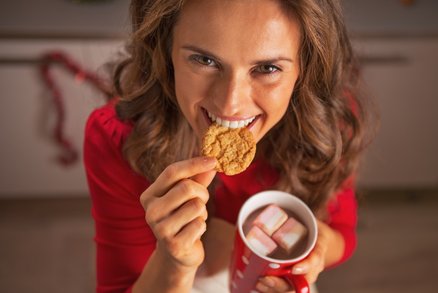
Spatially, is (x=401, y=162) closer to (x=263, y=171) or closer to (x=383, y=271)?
(x=383, y=271)

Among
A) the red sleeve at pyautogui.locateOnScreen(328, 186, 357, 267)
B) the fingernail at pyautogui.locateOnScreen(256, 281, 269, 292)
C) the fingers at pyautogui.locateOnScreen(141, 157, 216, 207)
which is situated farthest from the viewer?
the red sleeve at pyautogui.locateOnScreen(328, 186, 357, 267)

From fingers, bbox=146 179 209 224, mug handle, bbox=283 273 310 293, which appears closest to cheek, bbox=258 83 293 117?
fingers, bbox=146 179 209 224

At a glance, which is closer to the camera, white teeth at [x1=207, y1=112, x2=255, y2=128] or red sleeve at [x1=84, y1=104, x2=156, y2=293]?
white teeth at [x1=207, y1=112, x2=255, y2=128]

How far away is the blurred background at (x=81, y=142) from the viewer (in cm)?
162

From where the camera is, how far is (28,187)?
2.06 meters

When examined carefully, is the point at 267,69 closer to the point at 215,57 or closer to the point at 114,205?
the point at 215,57

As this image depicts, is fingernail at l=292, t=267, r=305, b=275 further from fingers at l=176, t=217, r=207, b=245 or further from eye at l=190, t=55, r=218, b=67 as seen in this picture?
eye at l=190, t=55, r=218, b=67

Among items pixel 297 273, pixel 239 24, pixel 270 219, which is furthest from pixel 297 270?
pixel 239 24

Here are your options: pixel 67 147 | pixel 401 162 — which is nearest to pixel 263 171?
pixel 67 147

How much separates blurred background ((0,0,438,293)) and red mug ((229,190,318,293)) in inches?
29.3

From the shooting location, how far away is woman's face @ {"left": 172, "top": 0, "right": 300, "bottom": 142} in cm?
74

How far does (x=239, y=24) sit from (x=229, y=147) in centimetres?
24

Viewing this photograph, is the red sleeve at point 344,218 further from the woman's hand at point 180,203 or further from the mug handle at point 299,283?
the woman's hand at point 180,203

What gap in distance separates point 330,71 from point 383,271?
147 cm
